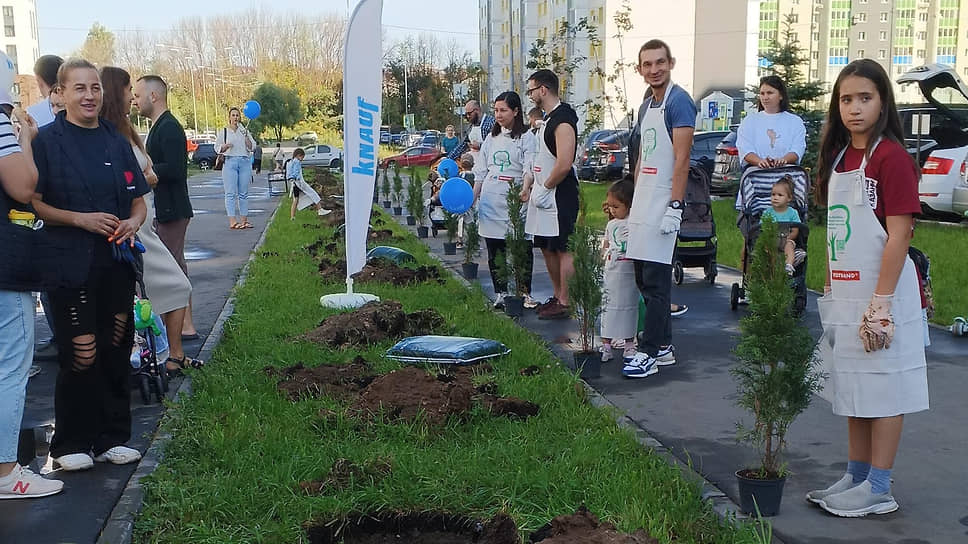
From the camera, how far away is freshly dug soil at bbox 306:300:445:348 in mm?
7703

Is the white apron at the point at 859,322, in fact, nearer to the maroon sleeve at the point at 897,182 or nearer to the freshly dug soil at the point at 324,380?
the maroon sleeve at the point at 897,182

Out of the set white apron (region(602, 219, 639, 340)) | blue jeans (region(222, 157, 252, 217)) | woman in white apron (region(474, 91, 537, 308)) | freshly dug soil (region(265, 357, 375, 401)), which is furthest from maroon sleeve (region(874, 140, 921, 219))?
blue jeans (region(222, 157, 252, 217))

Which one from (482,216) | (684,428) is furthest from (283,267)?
(684,428)

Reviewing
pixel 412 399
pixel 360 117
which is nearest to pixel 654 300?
pixel 412 399

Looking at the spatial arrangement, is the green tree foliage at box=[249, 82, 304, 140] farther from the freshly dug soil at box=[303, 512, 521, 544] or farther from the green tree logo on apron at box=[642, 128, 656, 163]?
the freshly dug soil at box=[303, 512, 521, 544]

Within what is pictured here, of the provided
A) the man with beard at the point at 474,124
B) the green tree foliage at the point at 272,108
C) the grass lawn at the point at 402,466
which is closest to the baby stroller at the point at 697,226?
the grass lawn at the point at 402,466

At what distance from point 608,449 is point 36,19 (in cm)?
12483

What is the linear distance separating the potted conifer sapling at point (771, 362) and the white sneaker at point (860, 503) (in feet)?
0.81

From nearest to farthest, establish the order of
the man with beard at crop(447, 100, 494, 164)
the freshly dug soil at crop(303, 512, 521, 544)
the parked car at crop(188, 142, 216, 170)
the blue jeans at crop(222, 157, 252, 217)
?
the freshly dug soil at crop(303, 512, 521, 544) → the man with beard at crop(447, 100, 494, 164) → the blue jeans at crop(222, 157, 252, 217) → the parked car at crop(188, 142, 216, 170)

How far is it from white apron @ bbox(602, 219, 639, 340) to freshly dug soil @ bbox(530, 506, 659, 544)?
10.8 ft

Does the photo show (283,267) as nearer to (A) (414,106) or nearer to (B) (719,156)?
(B) (719,156)

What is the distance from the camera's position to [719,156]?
21.9 meters

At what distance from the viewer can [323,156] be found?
180 ft

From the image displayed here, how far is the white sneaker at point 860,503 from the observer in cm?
418
